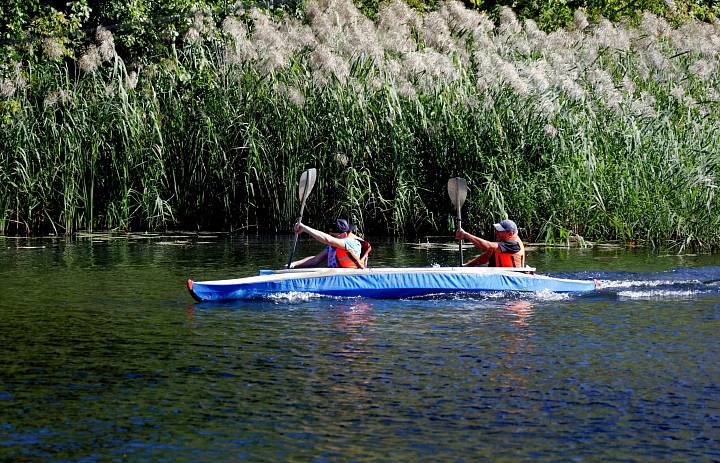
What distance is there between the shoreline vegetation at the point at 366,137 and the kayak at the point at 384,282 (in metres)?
4.21

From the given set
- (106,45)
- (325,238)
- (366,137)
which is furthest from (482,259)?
(106,45)

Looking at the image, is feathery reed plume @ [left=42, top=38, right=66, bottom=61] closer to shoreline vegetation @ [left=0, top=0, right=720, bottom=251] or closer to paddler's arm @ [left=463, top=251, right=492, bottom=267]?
shoreline vegetation @ [left=0, top=0, right=720, bottom=251]

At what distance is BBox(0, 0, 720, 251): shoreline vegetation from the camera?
16328 millimetres

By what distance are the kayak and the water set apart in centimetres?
15

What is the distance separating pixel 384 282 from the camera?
11.9 metres

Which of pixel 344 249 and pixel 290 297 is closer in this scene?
pixel 290 297

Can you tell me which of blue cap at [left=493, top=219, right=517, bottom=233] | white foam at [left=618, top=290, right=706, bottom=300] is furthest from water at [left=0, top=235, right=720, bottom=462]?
blue cap at [left=493, top=219, right=517, bottom=233]

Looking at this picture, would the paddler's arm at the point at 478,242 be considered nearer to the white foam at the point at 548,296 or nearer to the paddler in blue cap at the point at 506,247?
the paddler in blue cap at the point at 506,247

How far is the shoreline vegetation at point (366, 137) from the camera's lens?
16328 millimetres

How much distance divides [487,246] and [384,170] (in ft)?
15.9

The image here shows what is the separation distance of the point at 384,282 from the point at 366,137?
19.0 feet

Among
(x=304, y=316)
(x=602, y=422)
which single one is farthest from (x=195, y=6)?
(x=602, y=422)

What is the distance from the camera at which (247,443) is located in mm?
6406

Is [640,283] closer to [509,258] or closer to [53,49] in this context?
[509,258]
